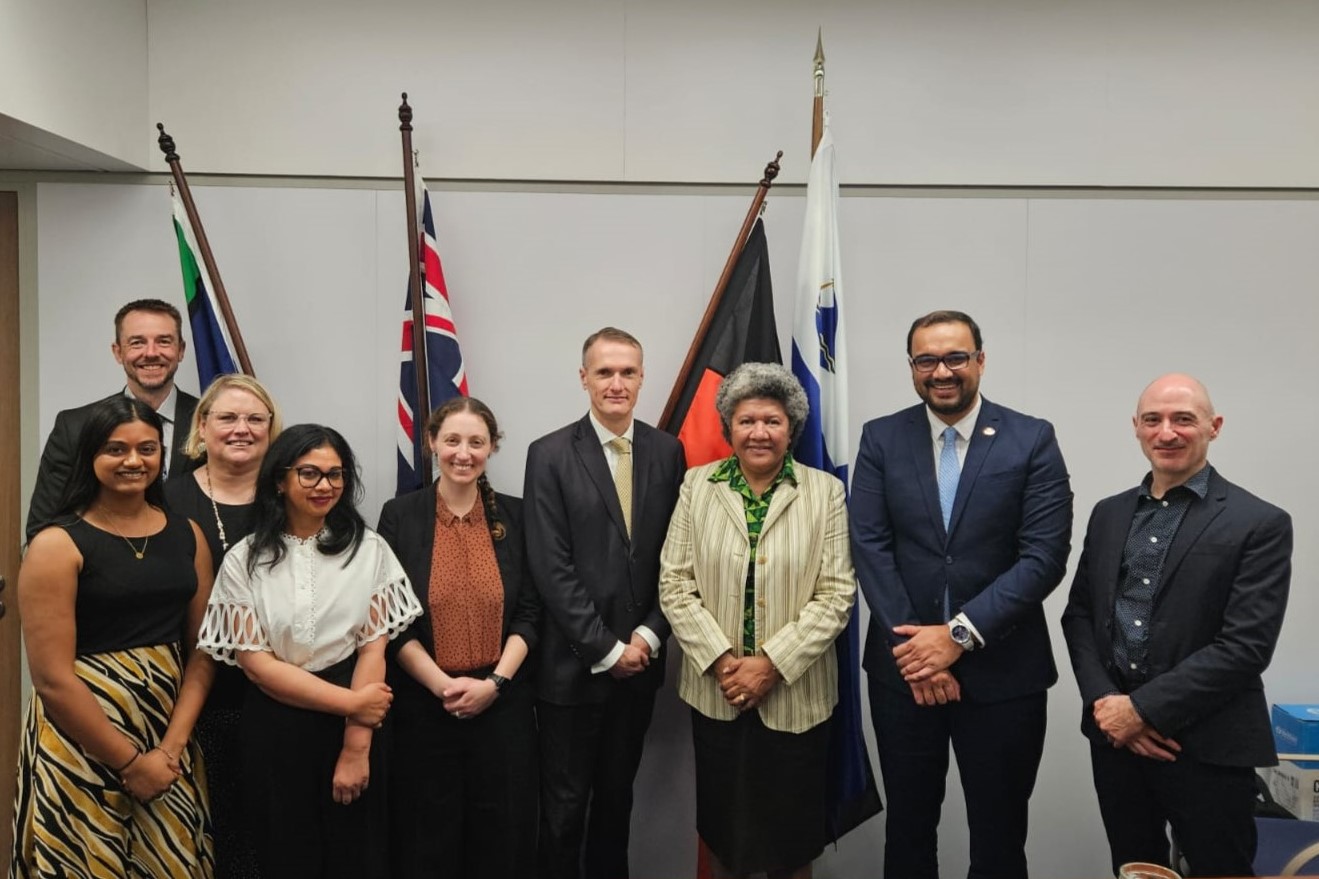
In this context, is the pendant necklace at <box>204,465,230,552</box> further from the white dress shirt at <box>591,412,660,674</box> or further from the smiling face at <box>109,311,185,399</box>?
the white dress shirt at <box>591,412,660,674</box>

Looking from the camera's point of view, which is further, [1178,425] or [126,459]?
Result: [1178,425]

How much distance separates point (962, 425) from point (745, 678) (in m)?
0.86

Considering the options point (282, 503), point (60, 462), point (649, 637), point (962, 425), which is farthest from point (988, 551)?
point (60, 462)

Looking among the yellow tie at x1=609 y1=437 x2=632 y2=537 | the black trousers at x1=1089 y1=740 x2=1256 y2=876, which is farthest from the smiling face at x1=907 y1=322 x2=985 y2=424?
the black trousers at x1=1089 y1=740 x2=1256 y2=876

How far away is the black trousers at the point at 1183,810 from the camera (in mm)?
2025

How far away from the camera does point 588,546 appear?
240 centimetres

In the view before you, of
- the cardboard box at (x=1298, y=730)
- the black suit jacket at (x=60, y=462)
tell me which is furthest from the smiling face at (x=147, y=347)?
the cardboard box at (x=1298, y=730)

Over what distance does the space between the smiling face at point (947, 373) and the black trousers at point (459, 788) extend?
1.34 m

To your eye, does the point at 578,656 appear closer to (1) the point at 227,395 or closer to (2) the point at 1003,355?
(1) the point at 227,395

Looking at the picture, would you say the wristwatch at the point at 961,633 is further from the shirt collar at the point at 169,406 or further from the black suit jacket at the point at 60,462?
the shirt collar at the point at 169,406

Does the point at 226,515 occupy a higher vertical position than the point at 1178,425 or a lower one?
lower

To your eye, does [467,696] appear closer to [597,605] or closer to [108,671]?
[597,605]

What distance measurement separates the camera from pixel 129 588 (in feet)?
6.22

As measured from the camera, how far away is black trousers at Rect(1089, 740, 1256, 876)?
6.64 feet
